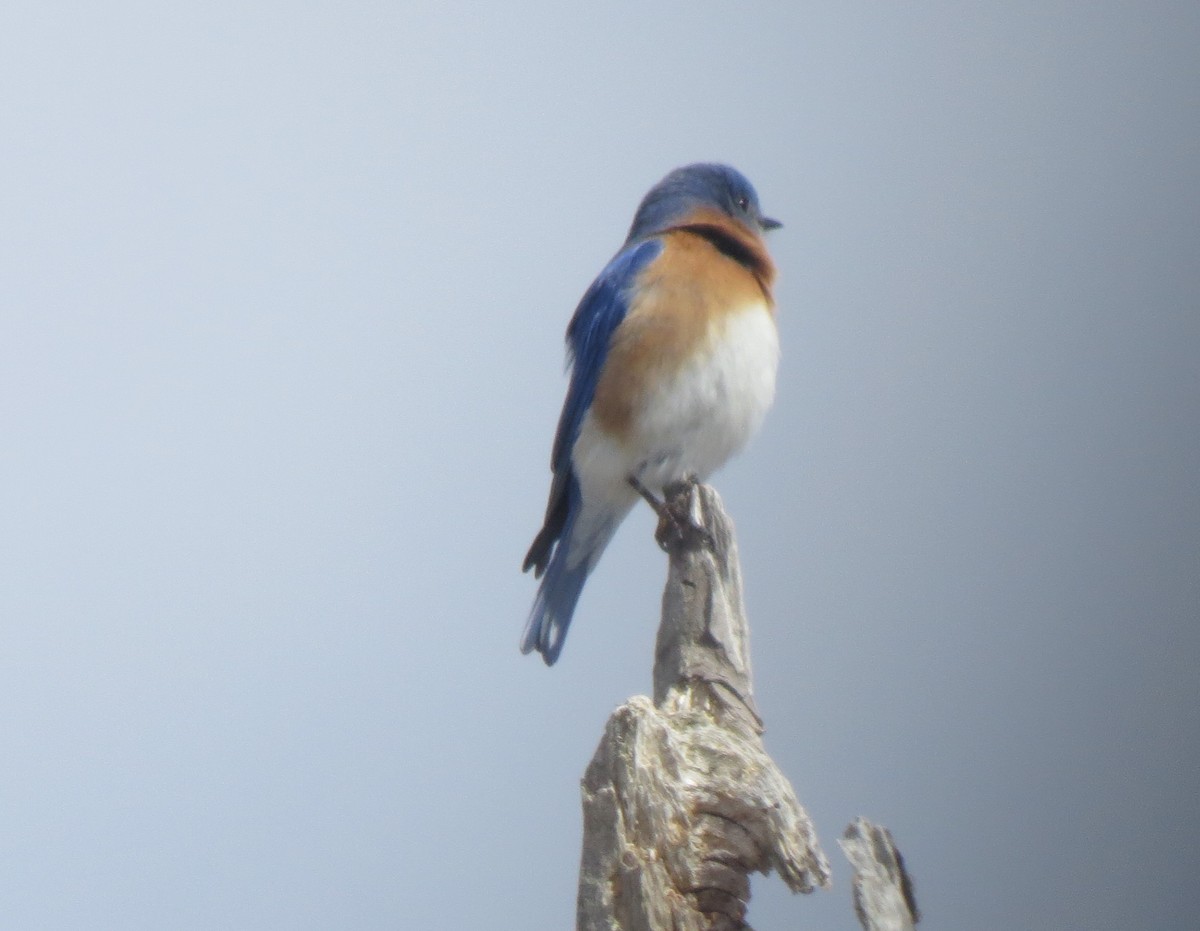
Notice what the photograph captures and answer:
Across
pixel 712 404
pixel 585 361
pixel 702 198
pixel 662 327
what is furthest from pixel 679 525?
pixel 702 198

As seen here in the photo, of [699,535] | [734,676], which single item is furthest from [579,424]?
[734,676]

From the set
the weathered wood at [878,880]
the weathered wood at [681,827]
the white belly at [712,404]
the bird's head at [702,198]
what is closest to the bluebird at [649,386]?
the white belly at [712,404]

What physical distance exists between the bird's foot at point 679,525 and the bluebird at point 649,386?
0.41 m

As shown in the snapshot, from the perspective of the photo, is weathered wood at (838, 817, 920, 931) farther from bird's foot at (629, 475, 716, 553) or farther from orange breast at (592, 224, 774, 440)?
orange breast at (592, 224, 774, 440)

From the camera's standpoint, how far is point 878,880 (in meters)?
3.18

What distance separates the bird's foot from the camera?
4273mm

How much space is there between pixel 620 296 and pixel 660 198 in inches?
34.5

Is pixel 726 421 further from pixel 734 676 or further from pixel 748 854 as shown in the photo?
pixel 748 854

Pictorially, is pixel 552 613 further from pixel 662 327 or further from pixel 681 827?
pixel 681 827

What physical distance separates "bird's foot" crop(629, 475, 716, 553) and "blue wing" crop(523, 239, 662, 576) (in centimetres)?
62

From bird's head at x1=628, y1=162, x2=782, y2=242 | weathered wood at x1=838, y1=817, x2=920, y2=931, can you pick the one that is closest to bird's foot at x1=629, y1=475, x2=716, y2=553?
weathered wood at x1=838, y1=817, x2=920, y2=931

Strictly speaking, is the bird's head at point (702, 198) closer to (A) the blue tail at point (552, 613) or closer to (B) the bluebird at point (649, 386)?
(B) the bluebird at point (649, 386)

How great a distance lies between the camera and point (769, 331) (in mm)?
5832

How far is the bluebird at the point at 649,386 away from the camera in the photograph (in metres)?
5.68
